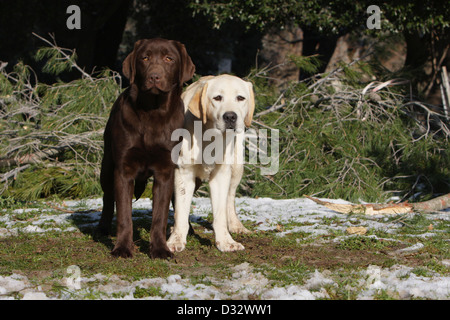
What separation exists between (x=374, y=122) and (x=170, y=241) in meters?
5.17

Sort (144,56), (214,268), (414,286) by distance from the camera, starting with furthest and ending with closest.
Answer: (144,56) → (214,268) → (414,286)

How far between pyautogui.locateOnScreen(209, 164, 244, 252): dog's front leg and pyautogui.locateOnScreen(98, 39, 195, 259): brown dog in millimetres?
457

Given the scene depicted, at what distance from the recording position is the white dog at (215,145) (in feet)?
15.3

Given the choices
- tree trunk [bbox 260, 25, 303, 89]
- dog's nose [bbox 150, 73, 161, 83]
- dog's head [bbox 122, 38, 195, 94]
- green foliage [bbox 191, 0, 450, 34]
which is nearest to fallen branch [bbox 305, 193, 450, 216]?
dog's head [bbox 122, 38, 195, 94]

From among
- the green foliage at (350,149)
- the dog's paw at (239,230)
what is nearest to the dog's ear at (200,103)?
the dog's paw at (239,230)

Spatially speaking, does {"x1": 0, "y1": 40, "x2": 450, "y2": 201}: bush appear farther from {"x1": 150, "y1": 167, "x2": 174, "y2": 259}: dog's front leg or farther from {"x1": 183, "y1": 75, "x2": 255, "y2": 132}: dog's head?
{"x1": 150, "y1": 167, "x2": 174, "y2": 259}: dog's front leg

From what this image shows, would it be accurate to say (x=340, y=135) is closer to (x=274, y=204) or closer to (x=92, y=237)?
(x=274, y=204)

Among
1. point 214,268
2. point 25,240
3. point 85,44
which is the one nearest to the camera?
point 214,268

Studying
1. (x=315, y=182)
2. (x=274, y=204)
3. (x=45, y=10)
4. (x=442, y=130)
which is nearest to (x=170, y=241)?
(x=274, y=204)

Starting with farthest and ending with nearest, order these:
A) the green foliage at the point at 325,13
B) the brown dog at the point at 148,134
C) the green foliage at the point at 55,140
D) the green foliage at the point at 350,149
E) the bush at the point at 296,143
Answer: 1. the green foliage at the point at 325,13
2. the green foliage at the point at 350,149
3. the bush at the point at 296,143
4. the green foliage at the point at 55,140
5. the brown dog at the point at 148,134

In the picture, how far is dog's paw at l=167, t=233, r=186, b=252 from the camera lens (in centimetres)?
464

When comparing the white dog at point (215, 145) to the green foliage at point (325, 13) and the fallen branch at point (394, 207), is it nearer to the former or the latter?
the fallen branch at point (394, 207)

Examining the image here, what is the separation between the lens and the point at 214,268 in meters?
4.02

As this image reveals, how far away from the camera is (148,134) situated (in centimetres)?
442
